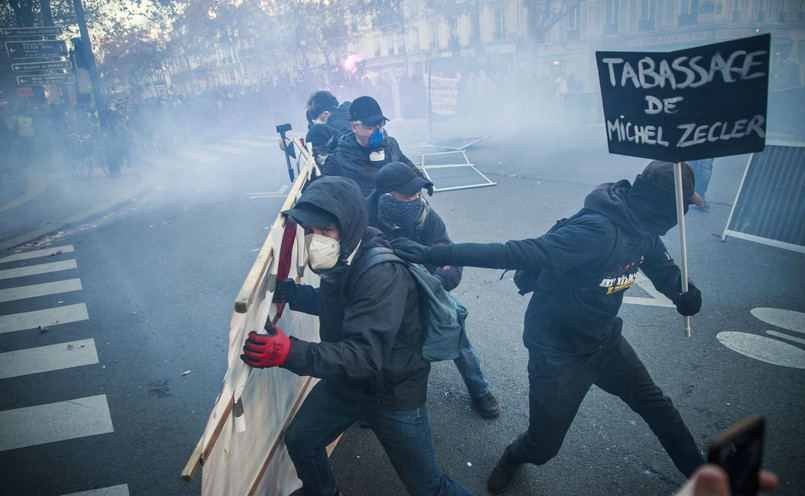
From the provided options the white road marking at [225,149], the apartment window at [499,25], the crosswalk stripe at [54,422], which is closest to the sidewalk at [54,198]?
the white road marking at [225,149]

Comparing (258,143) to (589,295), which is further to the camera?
(258,143)

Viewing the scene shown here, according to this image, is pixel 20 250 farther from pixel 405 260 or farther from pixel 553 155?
pixel 553 155

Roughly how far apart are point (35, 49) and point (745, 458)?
18235 millimetres

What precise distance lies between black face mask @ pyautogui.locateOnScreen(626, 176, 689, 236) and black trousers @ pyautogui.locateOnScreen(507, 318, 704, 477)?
0.59m

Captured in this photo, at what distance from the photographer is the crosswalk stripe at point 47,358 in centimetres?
482

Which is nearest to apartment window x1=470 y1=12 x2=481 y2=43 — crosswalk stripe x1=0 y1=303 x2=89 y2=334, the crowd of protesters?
the crowd of protesters

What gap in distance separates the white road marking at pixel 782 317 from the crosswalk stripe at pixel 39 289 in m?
8.22

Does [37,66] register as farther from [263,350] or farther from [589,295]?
[589,295]

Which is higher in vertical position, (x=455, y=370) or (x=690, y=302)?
(x=690, y=302)

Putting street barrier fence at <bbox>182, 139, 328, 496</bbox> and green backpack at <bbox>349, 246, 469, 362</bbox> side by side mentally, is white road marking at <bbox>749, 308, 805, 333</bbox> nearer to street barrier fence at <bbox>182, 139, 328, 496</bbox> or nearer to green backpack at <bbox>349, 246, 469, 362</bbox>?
Result: green backpack at <bbox>349, 246, 469, 362</bbox>

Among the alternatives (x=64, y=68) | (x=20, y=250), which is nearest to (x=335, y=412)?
(x=20, y=250)

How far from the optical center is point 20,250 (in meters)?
8.82

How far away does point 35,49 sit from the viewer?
45.9 feet

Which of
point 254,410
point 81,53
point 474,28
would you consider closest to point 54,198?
point 81,53
